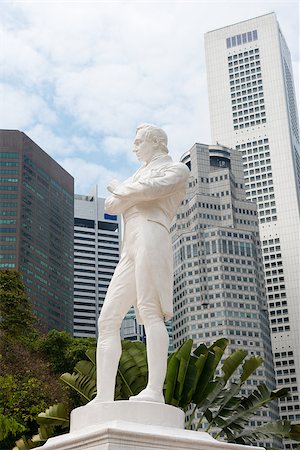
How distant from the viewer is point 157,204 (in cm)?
598

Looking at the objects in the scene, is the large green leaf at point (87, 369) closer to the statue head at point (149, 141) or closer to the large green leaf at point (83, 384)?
the large green leaf at point (83, 384)

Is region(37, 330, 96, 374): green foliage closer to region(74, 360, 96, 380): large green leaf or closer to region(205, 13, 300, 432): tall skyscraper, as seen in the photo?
region(74, 360, 96, 380): large green leaf

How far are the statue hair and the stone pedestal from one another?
8.10 ft

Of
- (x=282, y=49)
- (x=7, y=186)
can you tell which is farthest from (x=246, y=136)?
(x=7, y=186)

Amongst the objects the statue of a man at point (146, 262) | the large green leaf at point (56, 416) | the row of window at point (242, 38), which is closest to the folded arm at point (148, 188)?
the statue of a man at point (146, 262)

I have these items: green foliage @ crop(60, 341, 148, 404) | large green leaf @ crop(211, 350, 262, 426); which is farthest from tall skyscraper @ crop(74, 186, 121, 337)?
large green leaf @ crop(211, 350, 262, 426)

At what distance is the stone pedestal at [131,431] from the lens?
14.9 ft

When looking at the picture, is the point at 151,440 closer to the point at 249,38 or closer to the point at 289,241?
the point at 289,241

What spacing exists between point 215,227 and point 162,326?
263ft

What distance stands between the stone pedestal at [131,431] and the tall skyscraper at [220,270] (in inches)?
2852

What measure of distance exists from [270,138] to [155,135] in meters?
104

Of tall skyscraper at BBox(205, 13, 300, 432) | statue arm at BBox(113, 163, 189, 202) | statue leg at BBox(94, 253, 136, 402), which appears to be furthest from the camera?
tall skyscraper at BBox(205, 13, 300, 432)

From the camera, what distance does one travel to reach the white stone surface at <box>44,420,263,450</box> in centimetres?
453

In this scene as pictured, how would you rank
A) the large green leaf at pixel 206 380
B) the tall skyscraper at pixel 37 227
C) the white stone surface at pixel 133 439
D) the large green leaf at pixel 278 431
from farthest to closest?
1. the tall skyscraper at pixel 37 227
2. the large green leaf at pixel 278 431
3. the large green leaf at pixel 206 380
4. the white stone surface at pixel 133 439
